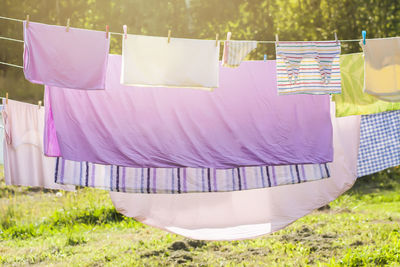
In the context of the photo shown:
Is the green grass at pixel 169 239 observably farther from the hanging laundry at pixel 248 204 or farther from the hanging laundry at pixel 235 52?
the hanging laundry at pixel 235 52

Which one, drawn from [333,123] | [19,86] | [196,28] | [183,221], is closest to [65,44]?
[183,221]

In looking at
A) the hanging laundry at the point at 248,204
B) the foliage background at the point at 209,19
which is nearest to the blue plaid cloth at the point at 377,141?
the hanging laundry at the point at 248,204

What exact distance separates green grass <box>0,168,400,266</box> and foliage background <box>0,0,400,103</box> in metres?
3.07

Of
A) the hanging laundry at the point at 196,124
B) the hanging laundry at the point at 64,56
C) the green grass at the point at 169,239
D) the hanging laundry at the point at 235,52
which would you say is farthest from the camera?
the green grass at the point at 169,239

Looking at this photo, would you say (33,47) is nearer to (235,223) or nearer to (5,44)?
(235,223)

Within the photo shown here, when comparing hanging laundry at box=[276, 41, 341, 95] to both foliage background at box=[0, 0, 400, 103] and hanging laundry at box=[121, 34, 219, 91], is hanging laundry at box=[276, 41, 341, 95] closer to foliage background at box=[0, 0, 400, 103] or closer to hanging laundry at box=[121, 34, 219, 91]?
hanging laundry at box=[121, 34, 219, 91]

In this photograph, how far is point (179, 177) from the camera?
156 inches

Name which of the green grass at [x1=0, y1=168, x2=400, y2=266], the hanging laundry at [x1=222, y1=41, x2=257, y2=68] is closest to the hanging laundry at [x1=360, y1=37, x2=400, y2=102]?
the hanging laundry at [x1=222, y1=41, x2=257, y2=68]

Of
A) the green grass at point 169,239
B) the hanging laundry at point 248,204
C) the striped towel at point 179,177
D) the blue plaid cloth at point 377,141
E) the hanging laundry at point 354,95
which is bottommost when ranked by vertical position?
the green grass at point 169,239

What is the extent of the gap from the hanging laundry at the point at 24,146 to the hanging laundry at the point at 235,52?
1.52 metres

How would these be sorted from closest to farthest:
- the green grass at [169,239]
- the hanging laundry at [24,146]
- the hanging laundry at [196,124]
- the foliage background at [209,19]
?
1. the hanging laundry at [196,124]
2. the hanging laundry at [24,146]
3. the green grass at [169,239]
4. the foliage background at [209,19]

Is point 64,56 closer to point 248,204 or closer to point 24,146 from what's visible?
point 24,146

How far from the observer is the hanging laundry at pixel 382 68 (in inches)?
154

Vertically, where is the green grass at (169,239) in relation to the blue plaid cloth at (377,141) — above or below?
below
